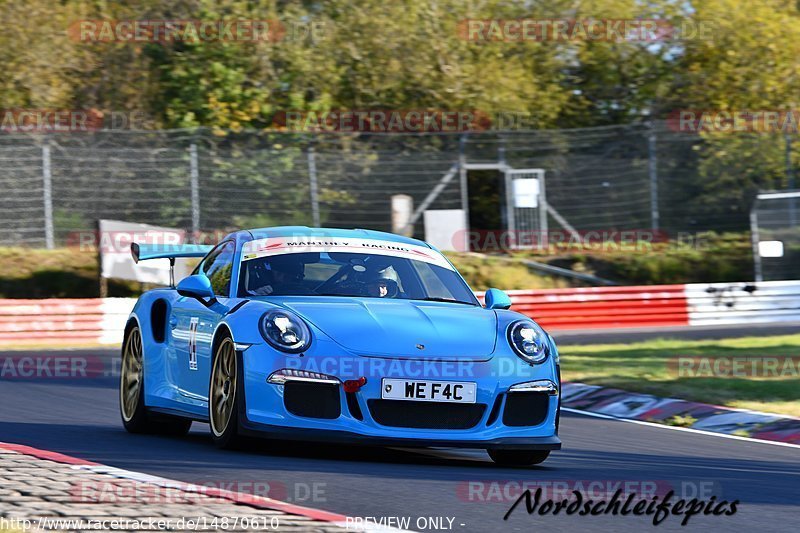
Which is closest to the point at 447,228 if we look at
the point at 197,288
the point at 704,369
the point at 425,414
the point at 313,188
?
the point at 313,188

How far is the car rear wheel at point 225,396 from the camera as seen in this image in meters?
7.30

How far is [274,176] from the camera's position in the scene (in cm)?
2452

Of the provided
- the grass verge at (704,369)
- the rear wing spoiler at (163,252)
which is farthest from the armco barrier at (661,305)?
the rear wing spoiler at (163,252)

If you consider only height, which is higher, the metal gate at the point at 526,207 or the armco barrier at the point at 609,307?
the metal gate at the point at 526,207

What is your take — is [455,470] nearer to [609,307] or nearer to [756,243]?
[609,307]

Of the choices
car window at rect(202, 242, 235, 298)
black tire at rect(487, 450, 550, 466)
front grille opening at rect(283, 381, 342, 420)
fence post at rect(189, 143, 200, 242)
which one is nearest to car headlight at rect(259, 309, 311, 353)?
front grille opening at rect(283, 381, 342, 420)

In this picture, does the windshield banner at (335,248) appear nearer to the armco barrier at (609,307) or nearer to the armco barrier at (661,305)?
the armco barrier at (661,305)

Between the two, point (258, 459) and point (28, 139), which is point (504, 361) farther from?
point (28, 139)

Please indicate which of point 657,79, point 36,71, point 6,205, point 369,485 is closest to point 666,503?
point 369,485

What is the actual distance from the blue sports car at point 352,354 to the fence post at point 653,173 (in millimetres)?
17881

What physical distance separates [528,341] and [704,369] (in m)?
8.18

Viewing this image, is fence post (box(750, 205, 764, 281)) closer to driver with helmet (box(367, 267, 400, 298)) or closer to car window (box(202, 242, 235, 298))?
car window (box(202, 242, 235, 298))

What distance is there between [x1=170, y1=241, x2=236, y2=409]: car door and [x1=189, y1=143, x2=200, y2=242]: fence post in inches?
591

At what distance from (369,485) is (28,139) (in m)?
17.9
